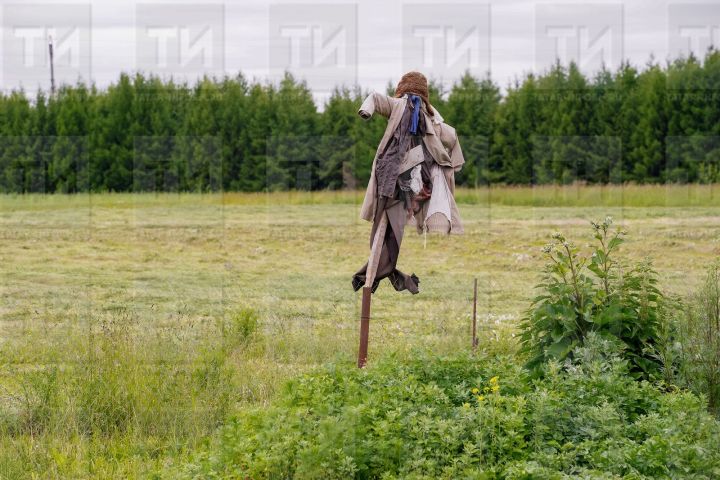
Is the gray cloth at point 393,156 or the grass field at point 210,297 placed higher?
the gray cloth at point 393,156

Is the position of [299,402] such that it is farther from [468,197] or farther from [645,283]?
[468,197]

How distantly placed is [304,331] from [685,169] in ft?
76.2

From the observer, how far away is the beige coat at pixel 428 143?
608 cm

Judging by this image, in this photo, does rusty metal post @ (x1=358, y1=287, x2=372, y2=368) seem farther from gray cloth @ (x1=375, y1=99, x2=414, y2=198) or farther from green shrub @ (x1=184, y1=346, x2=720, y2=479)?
green shrub @ (x1=184, y1=346, x2=720, y2=479)

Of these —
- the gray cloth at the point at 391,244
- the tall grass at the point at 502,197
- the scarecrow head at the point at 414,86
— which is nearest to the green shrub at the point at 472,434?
the gray cloth at the point at 391,244

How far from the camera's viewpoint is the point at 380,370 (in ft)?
17.2

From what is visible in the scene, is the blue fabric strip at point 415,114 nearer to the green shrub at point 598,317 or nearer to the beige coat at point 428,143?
the beige coat at point 428,143

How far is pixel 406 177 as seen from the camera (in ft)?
20.3

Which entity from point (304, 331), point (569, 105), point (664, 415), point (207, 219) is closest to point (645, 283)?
point (664, 415)

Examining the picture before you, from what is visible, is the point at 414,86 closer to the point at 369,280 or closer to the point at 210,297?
the point at 369,280

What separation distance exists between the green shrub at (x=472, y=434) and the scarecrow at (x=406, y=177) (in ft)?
4.56

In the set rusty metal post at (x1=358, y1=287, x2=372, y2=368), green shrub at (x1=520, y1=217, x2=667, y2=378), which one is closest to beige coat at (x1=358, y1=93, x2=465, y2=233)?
rusty metal post at (x1=358, y1=287, x2=372, y2=368)

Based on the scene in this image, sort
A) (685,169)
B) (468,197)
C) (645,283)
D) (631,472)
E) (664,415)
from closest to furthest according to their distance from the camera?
(631,472)
(664,415)
(645,283)
(468,197)
(685,169)

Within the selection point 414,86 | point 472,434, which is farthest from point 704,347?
point 414,86
